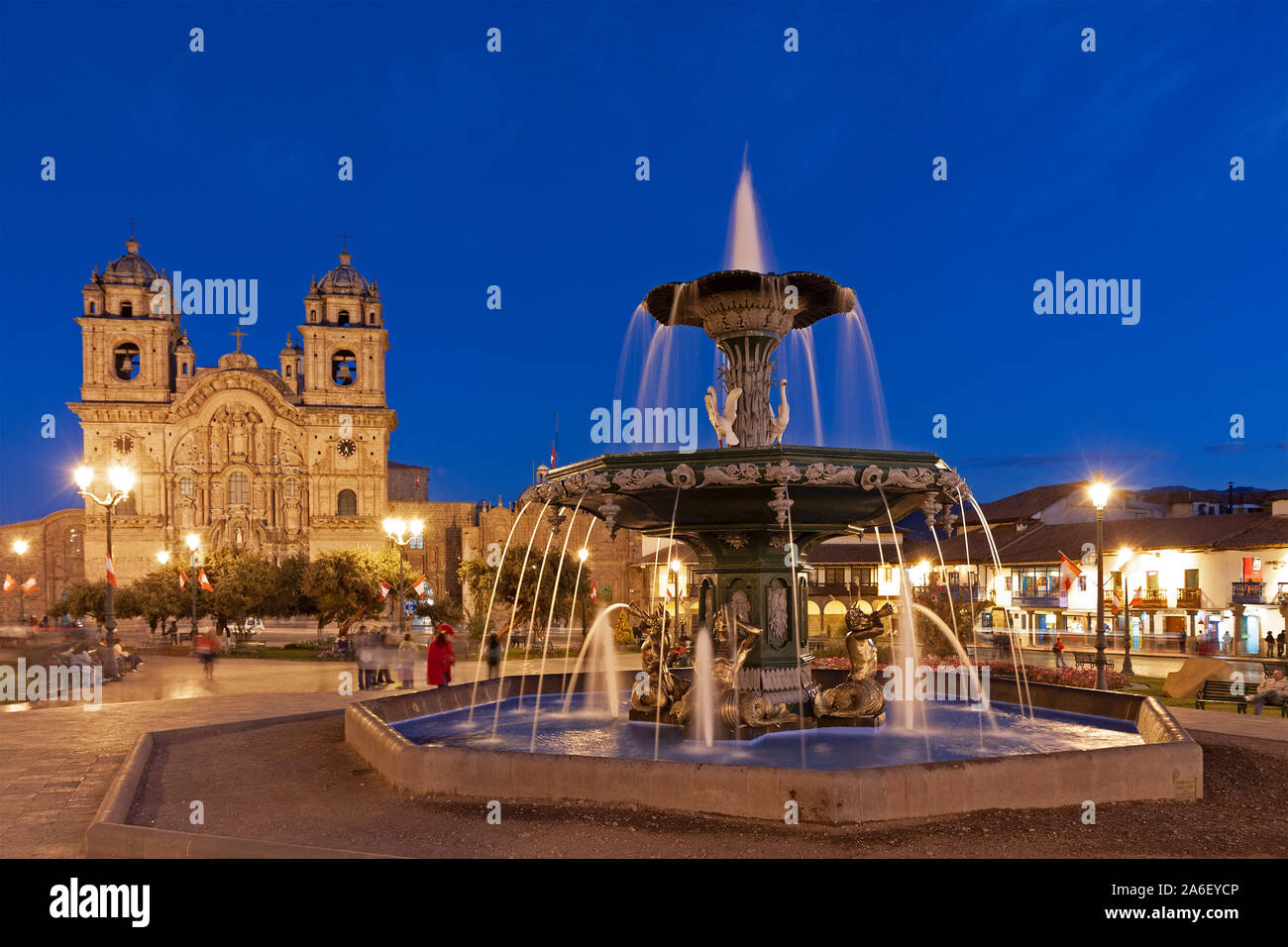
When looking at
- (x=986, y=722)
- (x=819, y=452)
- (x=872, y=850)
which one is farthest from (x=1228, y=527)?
(x=872, y=850)

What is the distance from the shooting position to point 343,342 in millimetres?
68688

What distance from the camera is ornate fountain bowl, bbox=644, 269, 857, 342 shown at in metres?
10.2

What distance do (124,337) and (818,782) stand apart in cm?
7292

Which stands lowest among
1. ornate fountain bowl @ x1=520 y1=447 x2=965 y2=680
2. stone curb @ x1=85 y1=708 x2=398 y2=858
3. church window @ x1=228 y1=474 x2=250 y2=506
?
stone curb @ x1=85 y1=708 x2=398 y2=858

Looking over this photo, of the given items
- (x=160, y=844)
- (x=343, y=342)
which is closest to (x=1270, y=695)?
(x=160, y=844)

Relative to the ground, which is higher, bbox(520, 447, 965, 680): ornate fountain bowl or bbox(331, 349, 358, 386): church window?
bbox(331, 349, 358, 386): church window

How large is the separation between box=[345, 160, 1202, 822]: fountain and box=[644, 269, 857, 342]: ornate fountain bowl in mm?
23

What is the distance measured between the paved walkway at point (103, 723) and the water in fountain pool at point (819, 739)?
309cm

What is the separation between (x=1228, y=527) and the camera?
37.8 metres

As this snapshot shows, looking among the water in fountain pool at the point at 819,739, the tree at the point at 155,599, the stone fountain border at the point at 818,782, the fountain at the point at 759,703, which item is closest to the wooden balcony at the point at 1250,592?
the fountain at the point at 759,703

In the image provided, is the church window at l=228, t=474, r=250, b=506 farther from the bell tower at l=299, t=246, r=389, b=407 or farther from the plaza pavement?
the plaza pavement

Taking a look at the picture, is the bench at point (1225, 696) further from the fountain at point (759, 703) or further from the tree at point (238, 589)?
the tree at point (238, 589)

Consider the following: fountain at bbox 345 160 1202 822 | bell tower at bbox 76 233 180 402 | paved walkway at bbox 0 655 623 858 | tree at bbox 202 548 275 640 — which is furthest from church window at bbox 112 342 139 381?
fountain at bbox 345 160 1202 822

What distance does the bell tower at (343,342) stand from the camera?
6806 cm
